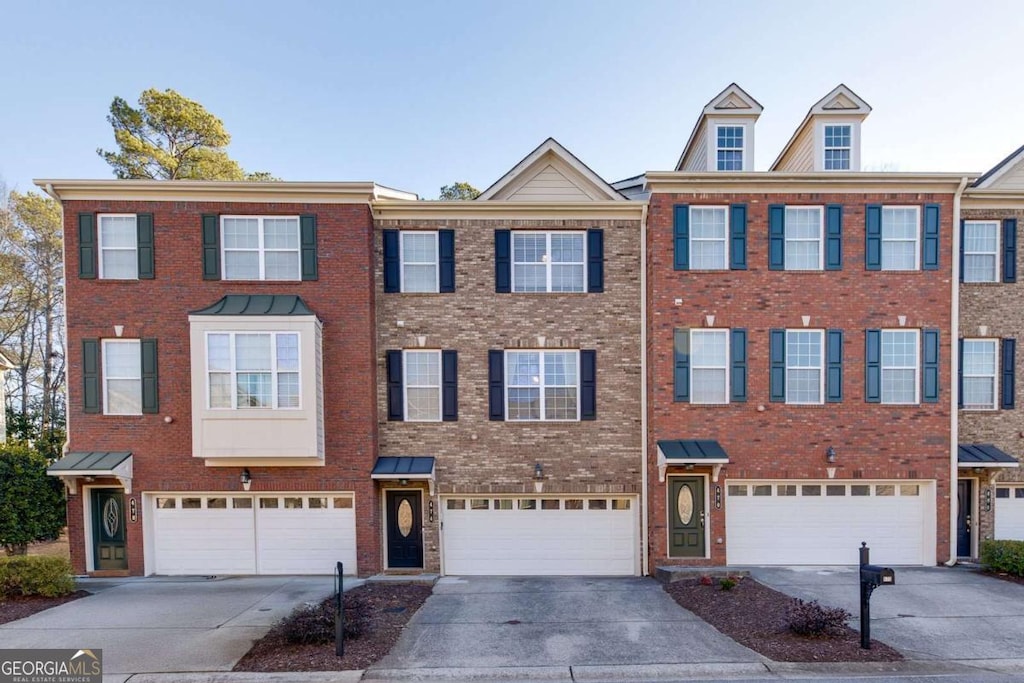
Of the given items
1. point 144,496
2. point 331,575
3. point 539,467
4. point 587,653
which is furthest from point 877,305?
point 144,496

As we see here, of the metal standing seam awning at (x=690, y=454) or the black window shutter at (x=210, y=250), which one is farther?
the black window shutter at (x=210, y=250)

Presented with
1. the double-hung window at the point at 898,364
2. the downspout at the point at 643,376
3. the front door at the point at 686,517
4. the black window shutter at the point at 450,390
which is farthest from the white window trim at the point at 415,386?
the double-hung window at the point at 898,364

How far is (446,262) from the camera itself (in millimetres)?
11180

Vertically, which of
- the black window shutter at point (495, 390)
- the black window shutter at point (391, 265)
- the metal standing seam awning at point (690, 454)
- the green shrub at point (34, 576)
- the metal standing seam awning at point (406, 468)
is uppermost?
the black window shutter at point (391, 265)

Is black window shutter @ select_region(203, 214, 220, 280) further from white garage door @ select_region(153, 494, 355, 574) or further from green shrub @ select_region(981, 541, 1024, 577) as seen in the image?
green shrub @ select_region(981, 541, 1024, 577)

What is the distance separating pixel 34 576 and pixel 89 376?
3.99 m

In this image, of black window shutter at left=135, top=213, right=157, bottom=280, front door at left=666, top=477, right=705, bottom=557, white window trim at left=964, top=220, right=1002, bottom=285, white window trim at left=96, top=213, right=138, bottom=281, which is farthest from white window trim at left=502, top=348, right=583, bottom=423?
white window trim at left=964, top=220, right=1002, bottom=285

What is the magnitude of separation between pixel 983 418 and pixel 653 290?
327 inches

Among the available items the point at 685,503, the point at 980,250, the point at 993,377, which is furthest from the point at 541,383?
the point at 980,250

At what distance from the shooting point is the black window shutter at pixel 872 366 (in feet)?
35.3

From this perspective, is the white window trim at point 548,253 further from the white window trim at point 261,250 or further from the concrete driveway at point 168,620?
the concrete driveway at point 168,620

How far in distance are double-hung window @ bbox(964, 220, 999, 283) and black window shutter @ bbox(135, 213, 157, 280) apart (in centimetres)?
1870

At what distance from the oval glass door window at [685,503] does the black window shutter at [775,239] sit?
17.8ft

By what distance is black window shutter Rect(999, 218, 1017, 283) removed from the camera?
1107 centimetres
